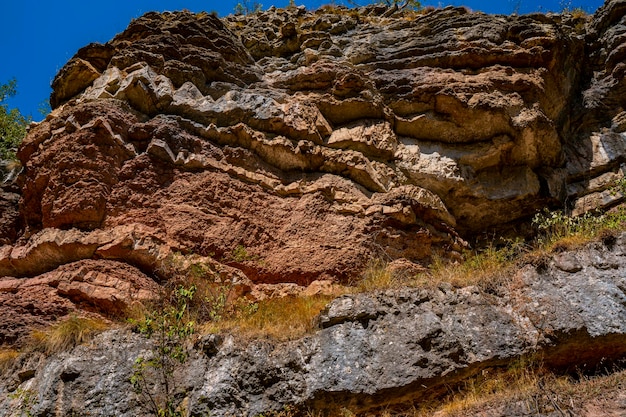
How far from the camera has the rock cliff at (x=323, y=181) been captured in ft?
19.6

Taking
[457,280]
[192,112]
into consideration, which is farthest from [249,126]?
[457,280]

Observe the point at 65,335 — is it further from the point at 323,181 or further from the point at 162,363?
the point at 323,181

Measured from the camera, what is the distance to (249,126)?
9.24 m

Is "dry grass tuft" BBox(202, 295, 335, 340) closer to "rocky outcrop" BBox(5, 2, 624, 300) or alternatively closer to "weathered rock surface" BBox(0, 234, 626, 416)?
"weathered rock surface" BBox(0, 234, 626, 416)

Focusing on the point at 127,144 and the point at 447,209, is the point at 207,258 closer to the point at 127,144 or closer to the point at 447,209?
the point at 127,144

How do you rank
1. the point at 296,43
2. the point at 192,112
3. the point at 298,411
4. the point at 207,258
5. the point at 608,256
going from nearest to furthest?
the point at 298,411, the point at 608,256, the point at 207,258, the point at 192,112, the point at 296,43

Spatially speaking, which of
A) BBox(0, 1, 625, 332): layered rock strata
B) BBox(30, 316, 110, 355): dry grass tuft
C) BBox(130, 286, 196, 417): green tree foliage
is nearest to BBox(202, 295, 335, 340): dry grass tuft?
BBox(130, 286, 196, 417): green tree foliage

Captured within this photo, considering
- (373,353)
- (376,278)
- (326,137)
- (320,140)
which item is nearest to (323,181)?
(320,140)

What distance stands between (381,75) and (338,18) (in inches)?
123

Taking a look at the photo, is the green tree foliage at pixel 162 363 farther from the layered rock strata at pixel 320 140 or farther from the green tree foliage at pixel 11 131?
the green tree foliage at pixel 11 131

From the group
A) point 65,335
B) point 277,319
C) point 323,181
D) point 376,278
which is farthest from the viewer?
point 323,181

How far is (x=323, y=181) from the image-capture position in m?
8.90

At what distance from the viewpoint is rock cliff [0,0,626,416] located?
5988mm

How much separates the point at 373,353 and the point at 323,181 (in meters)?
3.63
